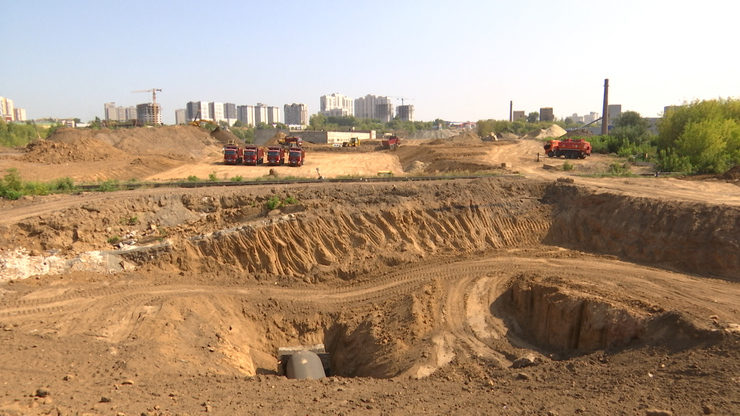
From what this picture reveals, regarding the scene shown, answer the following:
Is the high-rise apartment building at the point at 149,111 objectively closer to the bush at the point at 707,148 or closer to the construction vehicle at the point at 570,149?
the construction vehicle at the point at 570,149

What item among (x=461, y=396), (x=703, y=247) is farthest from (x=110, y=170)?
(x=703, y=247)

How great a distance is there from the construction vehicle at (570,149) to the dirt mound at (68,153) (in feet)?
121

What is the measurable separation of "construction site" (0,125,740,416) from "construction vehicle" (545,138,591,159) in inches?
524

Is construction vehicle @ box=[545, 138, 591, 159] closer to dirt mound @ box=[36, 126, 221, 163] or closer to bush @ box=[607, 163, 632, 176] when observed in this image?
bush @ box=[607, 163, 632, 176]

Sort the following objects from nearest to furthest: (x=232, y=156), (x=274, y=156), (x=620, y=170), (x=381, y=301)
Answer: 1. (x=381, y=301)
2. (x=620, y=170)
3. (x=274, y=156)
4. (x=232, y=156)

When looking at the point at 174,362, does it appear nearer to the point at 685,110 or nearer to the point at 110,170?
the point at 110,170

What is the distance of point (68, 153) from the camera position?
38.3 meters

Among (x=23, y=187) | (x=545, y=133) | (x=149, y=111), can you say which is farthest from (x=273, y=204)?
(x=149, y=111)

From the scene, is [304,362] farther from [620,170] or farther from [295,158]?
[295,158]

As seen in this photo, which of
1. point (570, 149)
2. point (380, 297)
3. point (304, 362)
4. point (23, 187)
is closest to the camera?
→ point (304, 362)

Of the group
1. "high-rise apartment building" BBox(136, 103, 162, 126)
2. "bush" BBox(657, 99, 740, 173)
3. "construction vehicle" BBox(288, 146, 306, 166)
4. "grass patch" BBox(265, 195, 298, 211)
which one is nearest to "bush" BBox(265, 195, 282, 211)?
"grass patch" BBox(265, 195, 298, 211)

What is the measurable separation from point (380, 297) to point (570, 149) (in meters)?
28.9

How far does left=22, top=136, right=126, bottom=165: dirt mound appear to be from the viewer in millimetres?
36938

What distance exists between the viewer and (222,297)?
52.0ft
